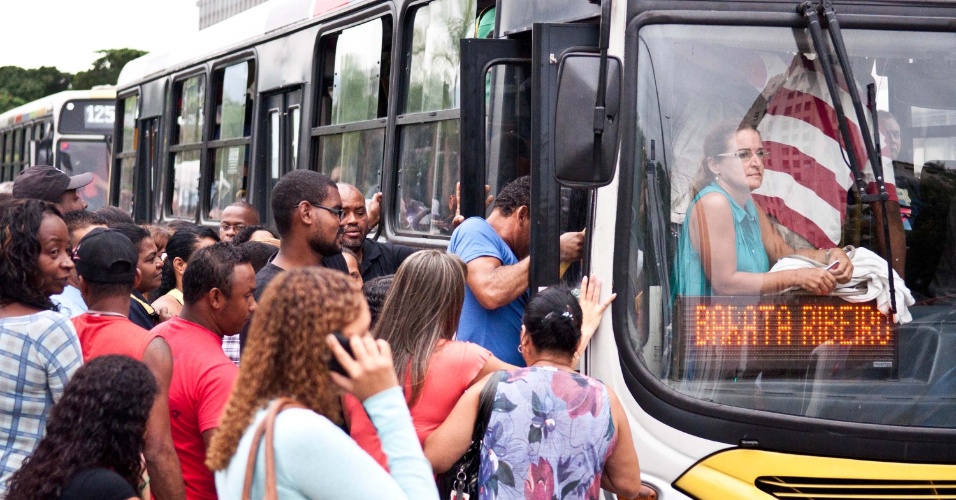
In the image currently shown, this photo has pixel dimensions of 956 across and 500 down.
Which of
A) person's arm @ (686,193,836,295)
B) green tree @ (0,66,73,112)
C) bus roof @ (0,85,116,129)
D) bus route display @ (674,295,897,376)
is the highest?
green tree @ (0,66,73,112)

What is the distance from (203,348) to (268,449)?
1.40 metres

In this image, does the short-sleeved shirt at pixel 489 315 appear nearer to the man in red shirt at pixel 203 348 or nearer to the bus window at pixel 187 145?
the man in red shirt at pixel 203 348

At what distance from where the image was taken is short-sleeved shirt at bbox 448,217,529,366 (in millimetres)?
4688

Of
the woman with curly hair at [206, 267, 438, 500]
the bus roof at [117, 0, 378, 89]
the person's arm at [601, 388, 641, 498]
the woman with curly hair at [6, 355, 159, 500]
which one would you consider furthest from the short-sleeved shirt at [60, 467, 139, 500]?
the bus roof at [117, 0, 378, 89]

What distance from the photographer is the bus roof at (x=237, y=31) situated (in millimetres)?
7859

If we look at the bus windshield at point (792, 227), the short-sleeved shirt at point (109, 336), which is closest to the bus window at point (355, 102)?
the bus windshield at point (792, 227)

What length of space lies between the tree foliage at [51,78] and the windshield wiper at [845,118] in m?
43.0

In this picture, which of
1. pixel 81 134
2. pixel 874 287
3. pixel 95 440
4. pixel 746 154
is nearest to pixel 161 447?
pixel 95 440

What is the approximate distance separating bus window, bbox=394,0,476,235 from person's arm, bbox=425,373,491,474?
7.71 ft

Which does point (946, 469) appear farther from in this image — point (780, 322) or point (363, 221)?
point (363, 221)

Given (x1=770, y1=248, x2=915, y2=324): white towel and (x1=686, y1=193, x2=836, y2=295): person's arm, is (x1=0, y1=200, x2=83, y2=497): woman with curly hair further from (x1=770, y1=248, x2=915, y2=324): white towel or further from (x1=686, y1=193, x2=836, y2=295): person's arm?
(x1=770, y1=248, x2=915, y2=324): white towel

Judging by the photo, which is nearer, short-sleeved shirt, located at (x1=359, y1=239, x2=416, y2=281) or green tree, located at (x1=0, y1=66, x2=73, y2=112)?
short-sleeved shirt, located at (x1=359, y1=239, x2=416, y2=281)

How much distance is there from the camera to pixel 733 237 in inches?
159

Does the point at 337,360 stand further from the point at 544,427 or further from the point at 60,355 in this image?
the point at 60,355
